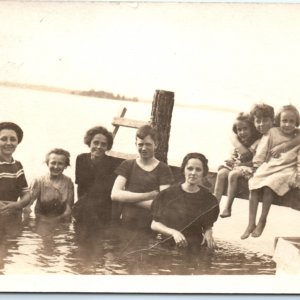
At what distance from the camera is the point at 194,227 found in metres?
3.69

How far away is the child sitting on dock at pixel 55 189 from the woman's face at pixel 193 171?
0.71m

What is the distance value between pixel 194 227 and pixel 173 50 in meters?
1.09

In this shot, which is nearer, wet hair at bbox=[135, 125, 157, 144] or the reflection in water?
the reflection in water

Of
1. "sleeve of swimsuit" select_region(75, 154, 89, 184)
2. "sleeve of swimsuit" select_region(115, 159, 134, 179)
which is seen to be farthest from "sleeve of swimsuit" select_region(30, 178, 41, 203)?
"sleeve of swimsuit" select_region(115, 159, 134, 179)

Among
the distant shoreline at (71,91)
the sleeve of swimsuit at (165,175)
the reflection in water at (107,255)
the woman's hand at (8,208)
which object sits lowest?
the reflection in water at (107,255)

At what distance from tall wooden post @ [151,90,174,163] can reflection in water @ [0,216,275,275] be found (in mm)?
559

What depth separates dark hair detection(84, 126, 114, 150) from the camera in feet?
12.4

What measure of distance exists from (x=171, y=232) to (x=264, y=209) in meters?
0.58

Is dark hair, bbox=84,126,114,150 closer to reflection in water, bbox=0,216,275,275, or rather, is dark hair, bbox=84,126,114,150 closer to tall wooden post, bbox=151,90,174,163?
A: tall wooden post, bbox=151,90,174,163

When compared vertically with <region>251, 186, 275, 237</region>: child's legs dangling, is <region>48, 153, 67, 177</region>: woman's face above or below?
above

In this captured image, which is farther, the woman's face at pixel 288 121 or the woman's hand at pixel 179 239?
the woman's face at pixel 288 121

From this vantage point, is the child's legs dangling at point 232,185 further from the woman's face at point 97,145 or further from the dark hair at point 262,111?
the woman's face at point 97,145

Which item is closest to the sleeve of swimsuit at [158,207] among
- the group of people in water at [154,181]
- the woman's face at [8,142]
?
the group of people in water at [154,181]

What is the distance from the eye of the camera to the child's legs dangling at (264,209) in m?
3.70
